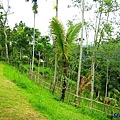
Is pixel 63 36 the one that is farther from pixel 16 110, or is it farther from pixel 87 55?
pixel 87 55

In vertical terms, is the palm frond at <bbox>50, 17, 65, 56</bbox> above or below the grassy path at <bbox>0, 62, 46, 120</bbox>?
above

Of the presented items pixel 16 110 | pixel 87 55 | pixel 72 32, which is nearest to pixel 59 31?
pixel 72 32

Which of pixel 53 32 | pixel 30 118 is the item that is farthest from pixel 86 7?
pixel 30 118

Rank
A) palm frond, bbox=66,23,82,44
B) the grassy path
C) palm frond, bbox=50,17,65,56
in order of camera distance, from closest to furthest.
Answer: the grassy path
palm frond, bbox=50,17,65,56
palm frond, bbox=66,23,82,44

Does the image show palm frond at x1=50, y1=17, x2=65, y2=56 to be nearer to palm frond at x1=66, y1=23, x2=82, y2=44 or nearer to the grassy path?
palm frond at x1=66, y1=23, x2=82, y2=44

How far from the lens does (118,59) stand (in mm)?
25031

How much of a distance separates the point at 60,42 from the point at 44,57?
80.1 feet

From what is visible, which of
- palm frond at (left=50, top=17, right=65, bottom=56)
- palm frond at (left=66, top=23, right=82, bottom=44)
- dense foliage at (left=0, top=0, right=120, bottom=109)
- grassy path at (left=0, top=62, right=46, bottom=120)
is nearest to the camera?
grassy path at (left=0, top=62, right=46, bottom=120)

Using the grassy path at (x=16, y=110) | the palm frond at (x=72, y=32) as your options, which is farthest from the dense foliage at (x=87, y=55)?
the grassy path at (x=16, y=110)

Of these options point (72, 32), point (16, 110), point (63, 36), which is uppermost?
point (72, 32)

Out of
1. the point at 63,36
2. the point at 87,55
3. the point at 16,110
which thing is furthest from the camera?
the point at 87,55

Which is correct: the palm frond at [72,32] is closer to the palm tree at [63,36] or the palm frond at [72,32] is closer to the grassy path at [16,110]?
the palm tree at [63,36]

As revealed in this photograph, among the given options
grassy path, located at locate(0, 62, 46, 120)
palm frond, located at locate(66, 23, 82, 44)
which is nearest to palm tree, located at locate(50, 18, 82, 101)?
palm frond, located at locate(66, 23, 82, 44)

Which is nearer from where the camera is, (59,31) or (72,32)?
(59,31)
